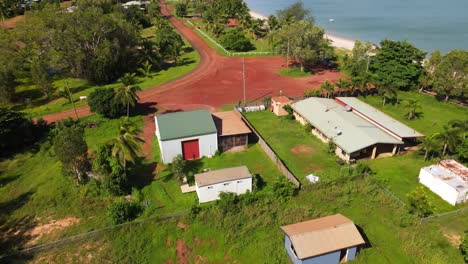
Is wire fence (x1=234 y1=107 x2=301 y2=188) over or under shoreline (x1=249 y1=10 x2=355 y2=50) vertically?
under

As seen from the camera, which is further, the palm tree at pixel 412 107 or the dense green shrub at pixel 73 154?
the palm tree at pixel 412 107

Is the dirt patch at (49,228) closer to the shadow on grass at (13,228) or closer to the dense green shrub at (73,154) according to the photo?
the shadow on grass at (13,228)

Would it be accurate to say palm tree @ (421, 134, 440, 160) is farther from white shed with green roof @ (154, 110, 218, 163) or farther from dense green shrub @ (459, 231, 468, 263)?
white shed with green roof @ (154, 110, 218, 163)

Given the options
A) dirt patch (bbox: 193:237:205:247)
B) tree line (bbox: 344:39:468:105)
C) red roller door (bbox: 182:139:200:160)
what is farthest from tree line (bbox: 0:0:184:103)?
tree line (bbox: 344:39:468:105)

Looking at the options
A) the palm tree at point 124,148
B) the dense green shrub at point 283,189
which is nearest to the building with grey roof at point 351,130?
the dense green shrub at point 283,189

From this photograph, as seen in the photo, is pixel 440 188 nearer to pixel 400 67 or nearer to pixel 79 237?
pixel 400 67

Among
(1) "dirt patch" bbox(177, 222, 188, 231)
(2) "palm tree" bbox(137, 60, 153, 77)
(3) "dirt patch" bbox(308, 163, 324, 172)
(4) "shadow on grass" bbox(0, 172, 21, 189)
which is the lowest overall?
(1) "dirt patch" bbox(177, 222, 188, 231)
